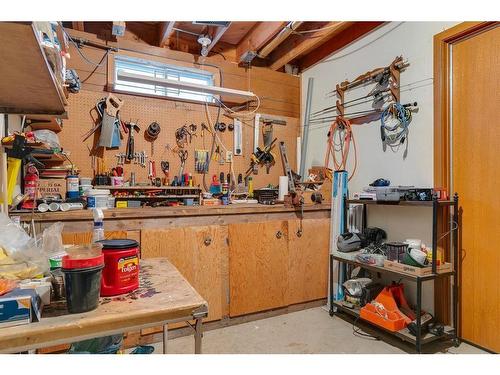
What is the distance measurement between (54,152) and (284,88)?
8.34 ft

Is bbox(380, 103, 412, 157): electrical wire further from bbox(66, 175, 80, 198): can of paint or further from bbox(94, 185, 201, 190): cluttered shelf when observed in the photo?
bbox(66, 175, 80, 198): can of paint

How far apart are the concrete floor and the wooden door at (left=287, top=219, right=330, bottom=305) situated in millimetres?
286

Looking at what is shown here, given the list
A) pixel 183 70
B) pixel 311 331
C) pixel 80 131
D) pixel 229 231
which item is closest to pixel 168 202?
pixel 229 231

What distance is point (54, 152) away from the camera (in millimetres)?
2084

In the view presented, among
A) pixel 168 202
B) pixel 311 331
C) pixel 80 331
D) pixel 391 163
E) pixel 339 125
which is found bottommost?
pixel 311 331

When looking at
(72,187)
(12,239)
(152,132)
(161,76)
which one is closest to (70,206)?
(72,187)

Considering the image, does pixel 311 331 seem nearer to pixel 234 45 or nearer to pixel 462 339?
pixel 462 339

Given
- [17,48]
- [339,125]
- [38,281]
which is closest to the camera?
[17,48]

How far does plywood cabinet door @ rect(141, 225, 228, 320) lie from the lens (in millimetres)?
2195

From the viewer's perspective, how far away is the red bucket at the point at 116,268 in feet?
3.62

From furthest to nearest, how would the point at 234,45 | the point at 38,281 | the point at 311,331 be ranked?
1. the point at 234,45
2. the point at 311,331
3. the point at 38,281

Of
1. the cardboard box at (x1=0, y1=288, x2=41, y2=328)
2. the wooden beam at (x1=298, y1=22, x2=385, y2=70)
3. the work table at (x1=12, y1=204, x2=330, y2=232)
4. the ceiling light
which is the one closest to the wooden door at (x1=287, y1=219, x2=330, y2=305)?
the work table at (x1=12, y1=204, x2=330, y2=232)

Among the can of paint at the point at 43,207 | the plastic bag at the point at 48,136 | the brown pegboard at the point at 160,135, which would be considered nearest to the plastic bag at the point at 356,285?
the brown pegboard at the point at 160,135

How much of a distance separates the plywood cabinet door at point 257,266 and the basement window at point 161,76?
1488 mm
